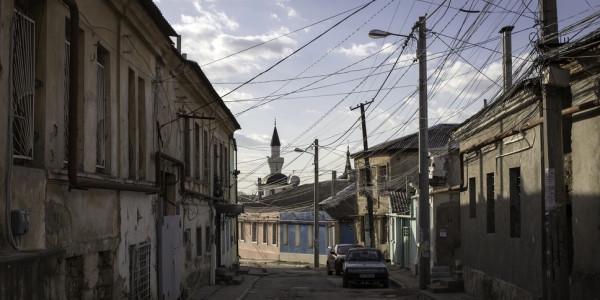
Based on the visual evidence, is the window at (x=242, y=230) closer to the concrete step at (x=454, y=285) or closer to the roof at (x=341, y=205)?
the roof at (x=341, y=205)

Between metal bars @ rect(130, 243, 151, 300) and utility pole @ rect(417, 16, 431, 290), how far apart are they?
8.94 m

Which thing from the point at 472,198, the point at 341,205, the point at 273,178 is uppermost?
the point at 273,178

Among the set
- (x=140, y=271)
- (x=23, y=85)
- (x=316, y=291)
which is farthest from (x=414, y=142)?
(x=23, y=85)

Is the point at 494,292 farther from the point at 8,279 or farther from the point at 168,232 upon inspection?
the point at 8,279

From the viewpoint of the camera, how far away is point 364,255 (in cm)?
2586

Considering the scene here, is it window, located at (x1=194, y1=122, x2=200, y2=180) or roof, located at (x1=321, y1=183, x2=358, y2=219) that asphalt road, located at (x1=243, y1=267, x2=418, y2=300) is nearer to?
window, located at (x1=194, y1=122, x2=200, y2=180)

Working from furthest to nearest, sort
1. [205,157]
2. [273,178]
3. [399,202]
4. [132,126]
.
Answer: [273,178] → [399,202] → [205,157] → [132,126]

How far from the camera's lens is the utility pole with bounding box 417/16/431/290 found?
815 inches

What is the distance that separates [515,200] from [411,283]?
9.73 meters

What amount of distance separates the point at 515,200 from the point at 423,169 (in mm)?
4779

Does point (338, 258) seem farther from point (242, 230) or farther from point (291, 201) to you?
point (242, 230)

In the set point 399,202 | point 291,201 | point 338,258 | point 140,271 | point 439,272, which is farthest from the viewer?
point 291,201

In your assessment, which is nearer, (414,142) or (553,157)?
(553,157)

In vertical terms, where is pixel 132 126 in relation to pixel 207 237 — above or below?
above
